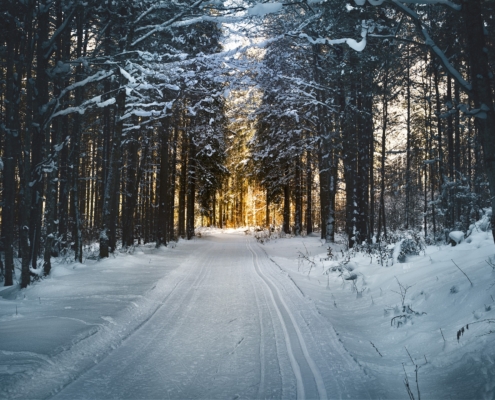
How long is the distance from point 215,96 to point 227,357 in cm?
1610

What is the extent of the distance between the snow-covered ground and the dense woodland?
63.7 inches

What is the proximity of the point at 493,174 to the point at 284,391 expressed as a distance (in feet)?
12.2

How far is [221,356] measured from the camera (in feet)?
13.4

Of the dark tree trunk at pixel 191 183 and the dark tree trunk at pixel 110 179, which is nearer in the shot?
the dark tree trunk at pixel 110 179

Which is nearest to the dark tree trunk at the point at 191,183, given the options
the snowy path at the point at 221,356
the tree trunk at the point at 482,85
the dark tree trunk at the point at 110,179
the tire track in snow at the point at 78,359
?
the dark tree trunk at the point at 110,179

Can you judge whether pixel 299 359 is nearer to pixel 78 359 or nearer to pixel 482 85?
pixel 78 359

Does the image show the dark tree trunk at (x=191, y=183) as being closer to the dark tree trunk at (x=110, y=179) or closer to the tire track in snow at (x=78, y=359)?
the dark tree trunk at (x=110, y=179)

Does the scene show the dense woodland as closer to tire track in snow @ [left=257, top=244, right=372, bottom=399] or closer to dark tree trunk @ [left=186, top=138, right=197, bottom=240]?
dark tree trunk @ [left=186, top=138, right=197, bottom=240]

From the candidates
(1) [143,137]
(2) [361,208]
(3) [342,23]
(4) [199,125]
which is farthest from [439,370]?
(4) [199,125]

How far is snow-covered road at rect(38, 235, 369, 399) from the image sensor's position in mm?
3273

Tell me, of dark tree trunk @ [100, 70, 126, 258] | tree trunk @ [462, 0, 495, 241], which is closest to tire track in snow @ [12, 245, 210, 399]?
tree trunk @ [462, 0, 495, 241]

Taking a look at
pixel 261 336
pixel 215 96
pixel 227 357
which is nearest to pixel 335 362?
pixel 261 336

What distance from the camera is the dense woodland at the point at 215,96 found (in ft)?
24.0

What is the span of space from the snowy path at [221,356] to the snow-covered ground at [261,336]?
2 cm
